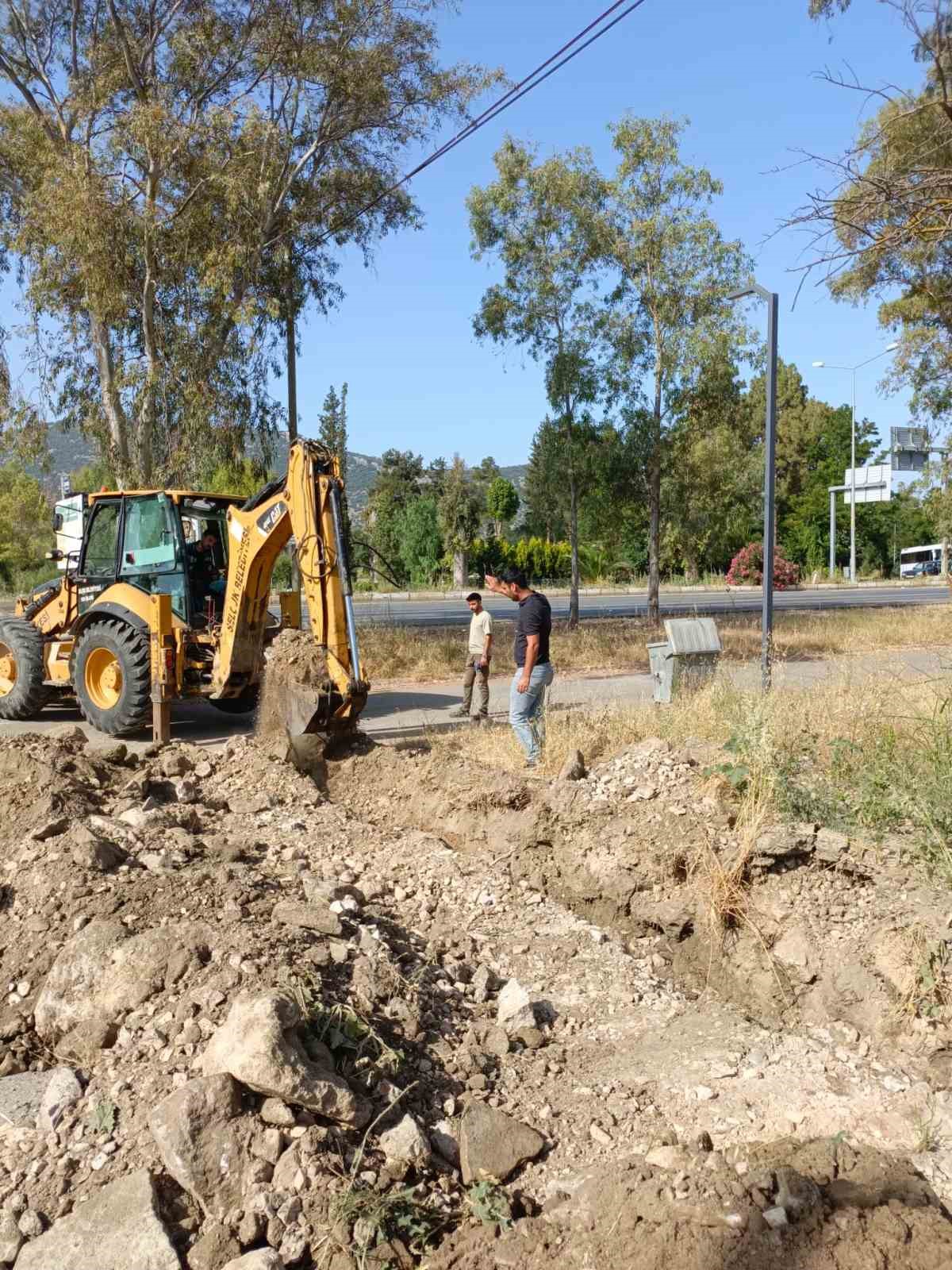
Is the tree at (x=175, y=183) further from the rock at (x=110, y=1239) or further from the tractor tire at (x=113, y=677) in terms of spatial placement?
the rock at (x=110, y=1239)

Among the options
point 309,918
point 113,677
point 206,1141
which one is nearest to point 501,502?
point 113,677

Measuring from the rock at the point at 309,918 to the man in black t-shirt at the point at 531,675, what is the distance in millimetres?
3626

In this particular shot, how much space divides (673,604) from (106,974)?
32703mm

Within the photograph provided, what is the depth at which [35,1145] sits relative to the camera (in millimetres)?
3908

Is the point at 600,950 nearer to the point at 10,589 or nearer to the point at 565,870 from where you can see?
the point at 565,870

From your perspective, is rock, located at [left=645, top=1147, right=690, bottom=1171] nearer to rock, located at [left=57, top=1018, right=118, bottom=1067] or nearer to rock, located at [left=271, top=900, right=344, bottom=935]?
rock, located at [left=271, top=900, right=344, bottom=935]

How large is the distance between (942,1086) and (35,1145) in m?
3.55

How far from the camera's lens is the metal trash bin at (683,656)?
1227cm

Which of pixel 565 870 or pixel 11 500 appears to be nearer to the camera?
pixel 565 870

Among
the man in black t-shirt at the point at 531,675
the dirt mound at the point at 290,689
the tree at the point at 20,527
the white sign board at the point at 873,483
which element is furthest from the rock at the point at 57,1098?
the white sign board at the point at 873,483

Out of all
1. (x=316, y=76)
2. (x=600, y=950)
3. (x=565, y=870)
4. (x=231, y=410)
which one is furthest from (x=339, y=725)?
(x=316, y=76)

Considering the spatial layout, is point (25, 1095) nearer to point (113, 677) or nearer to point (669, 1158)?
point (669, 1158)

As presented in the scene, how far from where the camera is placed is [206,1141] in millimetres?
3697

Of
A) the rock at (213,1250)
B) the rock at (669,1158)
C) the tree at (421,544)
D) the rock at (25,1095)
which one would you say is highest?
the tree at (421,544)
